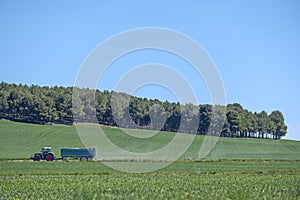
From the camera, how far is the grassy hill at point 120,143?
84625mm

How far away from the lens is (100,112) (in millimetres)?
114688

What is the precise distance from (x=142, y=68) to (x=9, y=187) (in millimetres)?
17132

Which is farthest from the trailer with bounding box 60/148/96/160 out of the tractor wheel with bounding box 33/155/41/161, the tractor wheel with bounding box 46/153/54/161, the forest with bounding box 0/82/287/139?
the forest with bounding box 0/82/287/139

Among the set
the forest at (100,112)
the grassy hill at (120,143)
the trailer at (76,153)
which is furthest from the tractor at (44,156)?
the forest at (100,112)

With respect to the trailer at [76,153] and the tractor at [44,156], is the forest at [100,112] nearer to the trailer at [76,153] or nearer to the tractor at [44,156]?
the trailer at [76,153]

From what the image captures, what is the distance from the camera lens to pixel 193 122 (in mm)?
113500

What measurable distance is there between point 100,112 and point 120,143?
74.3 ft

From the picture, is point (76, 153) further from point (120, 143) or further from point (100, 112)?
point (100, 112)

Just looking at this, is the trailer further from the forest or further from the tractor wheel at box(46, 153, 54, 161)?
the forest

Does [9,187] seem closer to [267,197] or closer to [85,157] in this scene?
[267,197]

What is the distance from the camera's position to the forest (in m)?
106

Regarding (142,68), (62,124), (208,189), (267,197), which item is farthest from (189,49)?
(62,124)

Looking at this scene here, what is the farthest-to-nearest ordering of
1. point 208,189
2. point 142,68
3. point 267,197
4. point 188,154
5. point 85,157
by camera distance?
point 188,154
point 85,157
point 142,68
point 208,189
point 267,197

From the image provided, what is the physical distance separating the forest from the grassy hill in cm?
356
